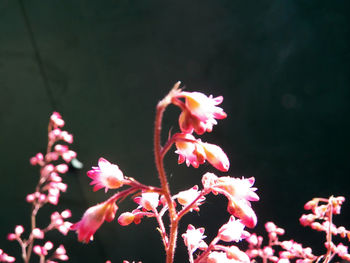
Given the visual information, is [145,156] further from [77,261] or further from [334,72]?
[334,72]

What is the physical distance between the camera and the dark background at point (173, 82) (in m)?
1.43

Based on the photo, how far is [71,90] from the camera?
1.50 m

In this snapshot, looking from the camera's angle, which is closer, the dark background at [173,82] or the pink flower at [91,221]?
the pink flower at [91,221]

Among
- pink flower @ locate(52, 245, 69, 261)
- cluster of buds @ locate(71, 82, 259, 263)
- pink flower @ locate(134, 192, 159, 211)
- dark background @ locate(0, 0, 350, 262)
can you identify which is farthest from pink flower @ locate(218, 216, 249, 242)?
dark background @ locate(0, 0, 350, 262)

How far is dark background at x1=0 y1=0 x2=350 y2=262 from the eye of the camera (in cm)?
143

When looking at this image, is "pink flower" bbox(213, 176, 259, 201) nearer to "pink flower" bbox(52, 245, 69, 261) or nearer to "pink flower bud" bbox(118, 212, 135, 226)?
"pink flower bud" bbox(118, 212, 135, 226)

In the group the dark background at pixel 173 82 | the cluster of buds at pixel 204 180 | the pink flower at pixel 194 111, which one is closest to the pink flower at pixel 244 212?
the cluster of buds at pixel 204 180

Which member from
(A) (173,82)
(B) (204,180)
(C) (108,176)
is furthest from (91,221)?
(A) (173,82)

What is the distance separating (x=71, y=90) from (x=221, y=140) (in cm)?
77

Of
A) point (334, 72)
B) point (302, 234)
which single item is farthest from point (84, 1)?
point (302, 234)

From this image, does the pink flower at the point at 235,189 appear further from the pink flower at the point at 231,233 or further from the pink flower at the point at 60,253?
the pink flower at the point at 60,253

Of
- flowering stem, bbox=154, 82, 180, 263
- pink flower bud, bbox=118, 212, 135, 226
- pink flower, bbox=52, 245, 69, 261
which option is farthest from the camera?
pink flower, bbox=52, 245, 69, 261

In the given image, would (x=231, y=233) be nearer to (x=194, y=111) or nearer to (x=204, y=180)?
(x=204, y=180)

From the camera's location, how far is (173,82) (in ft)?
5.02
